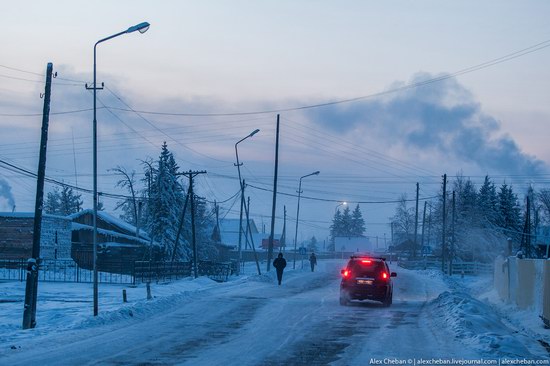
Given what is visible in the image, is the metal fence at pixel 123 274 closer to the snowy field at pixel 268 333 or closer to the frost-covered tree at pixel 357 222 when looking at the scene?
the snowy field at pixel 268 333

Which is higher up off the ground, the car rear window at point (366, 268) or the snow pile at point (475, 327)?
the car rear window at point (366, 268)

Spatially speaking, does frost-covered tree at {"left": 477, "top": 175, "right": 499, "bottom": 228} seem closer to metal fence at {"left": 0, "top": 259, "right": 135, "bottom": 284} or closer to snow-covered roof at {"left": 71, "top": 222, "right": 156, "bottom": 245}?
snow-covered roof at {"left": 71, "top": 222, "right": 156, "bottom": 245}

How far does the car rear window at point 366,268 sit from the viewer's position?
2700 cm

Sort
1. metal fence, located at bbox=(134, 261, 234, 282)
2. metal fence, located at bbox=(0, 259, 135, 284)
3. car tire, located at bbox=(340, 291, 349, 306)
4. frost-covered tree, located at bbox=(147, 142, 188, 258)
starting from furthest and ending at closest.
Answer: frost-covered tree, located at bbox=(147, 142, 188, 258)
metal fence, located at bbox=(0, 259, 135, 284)
metal fence, located at bbox=(134, 261, 234, 282)
car tire, located at bbox=(340, 291, 349, 306)

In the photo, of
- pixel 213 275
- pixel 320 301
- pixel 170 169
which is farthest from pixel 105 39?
pixel 170 169

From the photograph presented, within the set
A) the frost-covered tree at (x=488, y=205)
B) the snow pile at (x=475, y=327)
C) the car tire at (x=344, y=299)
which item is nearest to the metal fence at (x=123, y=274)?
the car tire at (x=344, y=299)

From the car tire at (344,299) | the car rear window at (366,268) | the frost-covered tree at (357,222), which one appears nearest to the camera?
the car tire at (344,299)

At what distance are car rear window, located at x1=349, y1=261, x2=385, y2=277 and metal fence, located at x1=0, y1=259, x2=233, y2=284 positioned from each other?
16.1 m

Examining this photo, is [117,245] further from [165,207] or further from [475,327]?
[475,327]

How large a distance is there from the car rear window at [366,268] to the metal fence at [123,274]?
16.1 m

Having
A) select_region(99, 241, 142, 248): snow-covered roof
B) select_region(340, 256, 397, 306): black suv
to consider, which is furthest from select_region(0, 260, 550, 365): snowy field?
select_region(99, 241, 142, 248): snow-covered roof

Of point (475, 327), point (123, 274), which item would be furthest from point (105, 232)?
point (475, 327)

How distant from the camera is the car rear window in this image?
88.6 ft

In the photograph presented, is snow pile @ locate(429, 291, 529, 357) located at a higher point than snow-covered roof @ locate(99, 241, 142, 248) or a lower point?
higher
